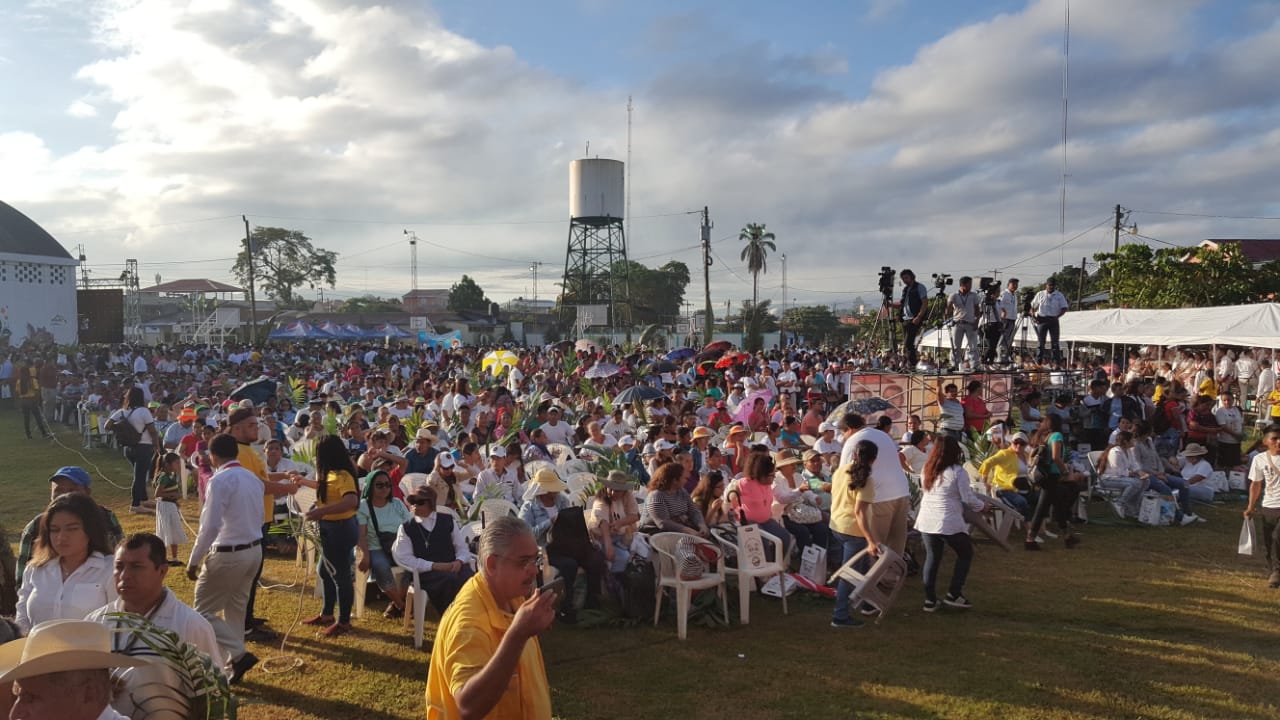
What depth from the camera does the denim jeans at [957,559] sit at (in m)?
6.56

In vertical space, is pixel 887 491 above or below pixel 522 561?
below

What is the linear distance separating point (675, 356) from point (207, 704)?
24735 mm

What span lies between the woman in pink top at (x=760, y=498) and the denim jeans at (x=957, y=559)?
1.21m

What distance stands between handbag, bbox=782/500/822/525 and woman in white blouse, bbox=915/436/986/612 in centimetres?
127

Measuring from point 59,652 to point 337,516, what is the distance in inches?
152

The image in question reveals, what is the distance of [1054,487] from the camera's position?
9211mm

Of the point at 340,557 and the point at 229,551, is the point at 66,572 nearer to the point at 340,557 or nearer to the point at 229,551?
the point at 229,551

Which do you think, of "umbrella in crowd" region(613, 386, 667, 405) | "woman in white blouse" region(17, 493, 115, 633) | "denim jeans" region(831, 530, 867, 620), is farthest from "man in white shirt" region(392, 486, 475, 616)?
"umbrella in crowd" region(613, 386, 667, 405)

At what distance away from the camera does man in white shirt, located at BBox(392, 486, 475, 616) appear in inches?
239

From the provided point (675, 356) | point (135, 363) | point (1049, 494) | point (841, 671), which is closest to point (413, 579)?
point (841, 671)

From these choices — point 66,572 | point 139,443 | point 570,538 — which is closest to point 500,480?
point 570,538

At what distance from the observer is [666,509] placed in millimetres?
6895

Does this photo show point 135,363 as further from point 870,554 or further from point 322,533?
point 870,554

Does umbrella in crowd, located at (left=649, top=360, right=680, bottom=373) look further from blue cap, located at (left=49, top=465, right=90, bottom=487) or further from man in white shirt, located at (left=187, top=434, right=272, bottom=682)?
blue cap, located at (left=49, top=465, right=90, bottom=487)
